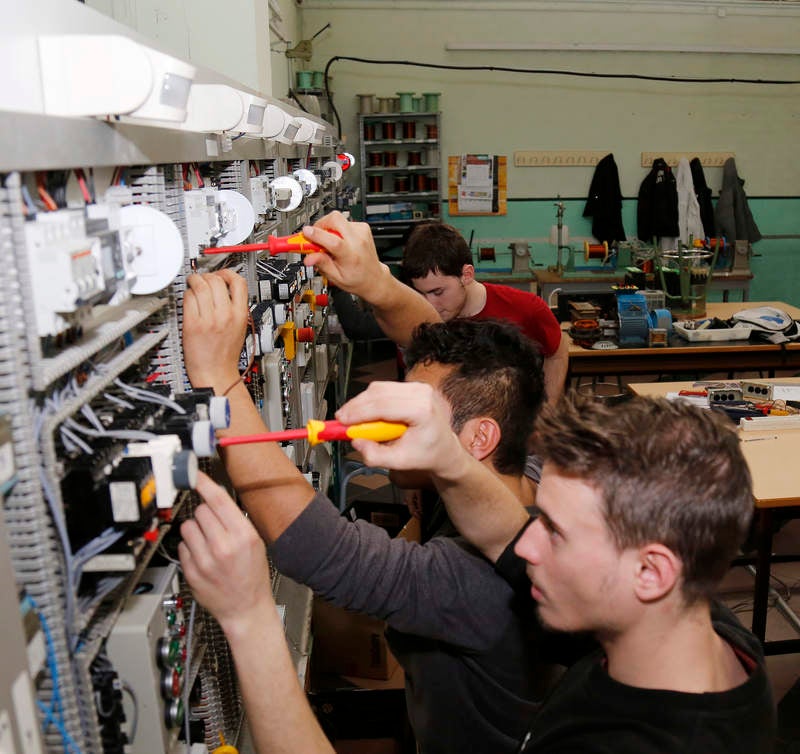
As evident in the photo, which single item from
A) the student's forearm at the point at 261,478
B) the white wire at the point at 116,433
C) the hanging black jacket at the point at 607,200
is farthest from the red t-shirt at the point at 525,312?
the hanging black jacket at the point at 607,200

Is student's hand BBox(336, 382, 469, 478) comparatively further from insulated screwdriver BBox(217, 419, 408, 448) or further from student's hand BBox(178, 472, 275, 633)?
student's hand BBox(178, 472, 275, 633)

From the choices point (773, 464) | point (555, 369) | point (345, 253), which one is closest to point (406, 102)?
point (555, 369)

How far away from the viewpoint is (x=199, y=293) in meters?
1.22

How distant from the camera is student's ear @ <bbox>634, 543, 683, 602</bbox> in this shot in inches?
39.3

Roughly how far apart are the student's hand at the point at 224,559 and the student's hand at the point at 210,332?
27 centimetres

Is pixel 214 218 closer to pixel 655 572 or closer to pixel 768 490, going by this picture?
pixel 655 572

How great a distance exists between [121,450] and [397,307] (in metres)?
1.19

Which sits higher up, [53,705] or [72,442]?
[72,442]

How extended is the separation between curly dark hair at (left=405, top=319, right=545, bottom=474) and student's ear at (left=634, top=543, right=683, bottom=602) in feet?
1.91

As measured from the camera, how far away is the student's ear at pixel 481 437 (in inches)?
60.6

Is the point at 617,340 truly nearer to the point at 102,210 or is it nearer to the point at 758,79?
the point at 102,210

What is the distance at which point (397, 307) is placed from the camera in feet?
6.57

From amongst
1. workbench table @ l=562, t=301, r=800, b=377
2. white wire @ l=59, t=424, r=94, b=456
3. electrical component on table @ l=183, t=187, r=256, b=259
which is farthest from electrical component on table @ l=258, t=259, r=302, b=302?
workbench table @ l=562, t=301, r=800, b=377

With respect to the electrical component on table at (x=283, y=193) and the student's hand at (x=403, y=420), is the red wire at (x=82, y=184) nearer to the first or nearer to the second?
the student's hand at (x=403, y=420)
